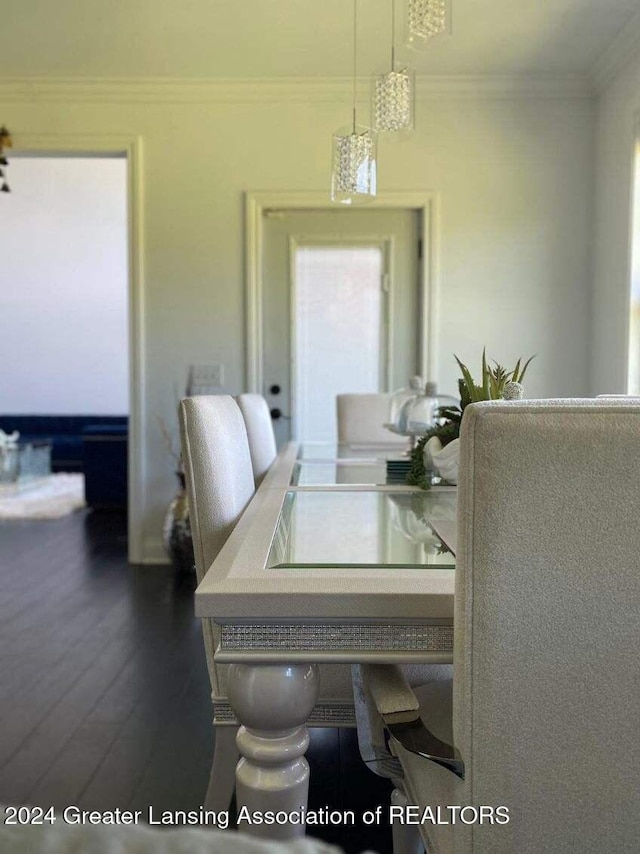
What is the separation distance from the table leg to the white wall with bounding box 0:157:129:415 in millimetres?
8319

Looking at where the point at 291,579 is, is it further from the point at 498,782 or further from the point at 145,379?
the point at 145,379

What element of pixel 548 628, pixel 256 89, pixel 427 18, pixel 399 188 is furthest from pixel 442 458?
pixel 256 89

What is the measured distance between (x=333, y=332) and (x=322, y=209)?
0.73 metres

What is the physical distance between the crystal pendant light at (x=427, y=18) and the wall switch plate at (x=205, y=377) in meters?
2.59

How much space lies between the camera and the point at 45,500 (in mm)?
6484

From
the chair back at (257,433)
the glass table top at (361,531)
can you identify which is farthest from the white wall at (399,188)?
the glass table top at (361,531)

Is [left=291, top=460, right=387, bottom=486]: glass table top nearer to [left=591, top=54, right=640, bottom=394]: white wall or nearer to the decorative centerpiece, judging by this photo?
the decorative centerpiece

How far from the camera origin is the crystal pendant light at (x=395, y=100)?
2291 mm

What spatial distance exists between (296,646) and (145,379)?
359 cm

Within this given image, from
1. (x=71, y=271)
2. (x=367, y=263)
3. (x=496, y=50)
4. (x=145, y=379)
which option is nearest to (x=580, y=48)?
(x=496, y=50)

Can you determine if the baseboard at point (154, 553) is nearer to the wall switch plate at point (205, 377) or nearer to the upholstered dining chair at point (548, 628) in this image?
the wall switch plate at point (205, 377)

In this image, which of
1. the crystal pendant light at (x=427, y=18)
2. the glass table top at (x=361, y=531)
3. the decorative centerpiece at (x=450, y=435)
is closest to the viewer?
the glass table top at (x=361, y=531)

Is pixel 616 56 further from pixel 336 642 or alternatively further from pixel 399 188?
pixel 336 642

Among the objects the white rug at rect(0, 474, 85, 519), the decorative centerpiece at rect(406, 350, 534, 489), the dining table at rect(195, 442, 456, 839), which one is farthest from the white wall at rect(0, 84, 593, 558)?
the dining table at rect(195, 442, 456, 839)
